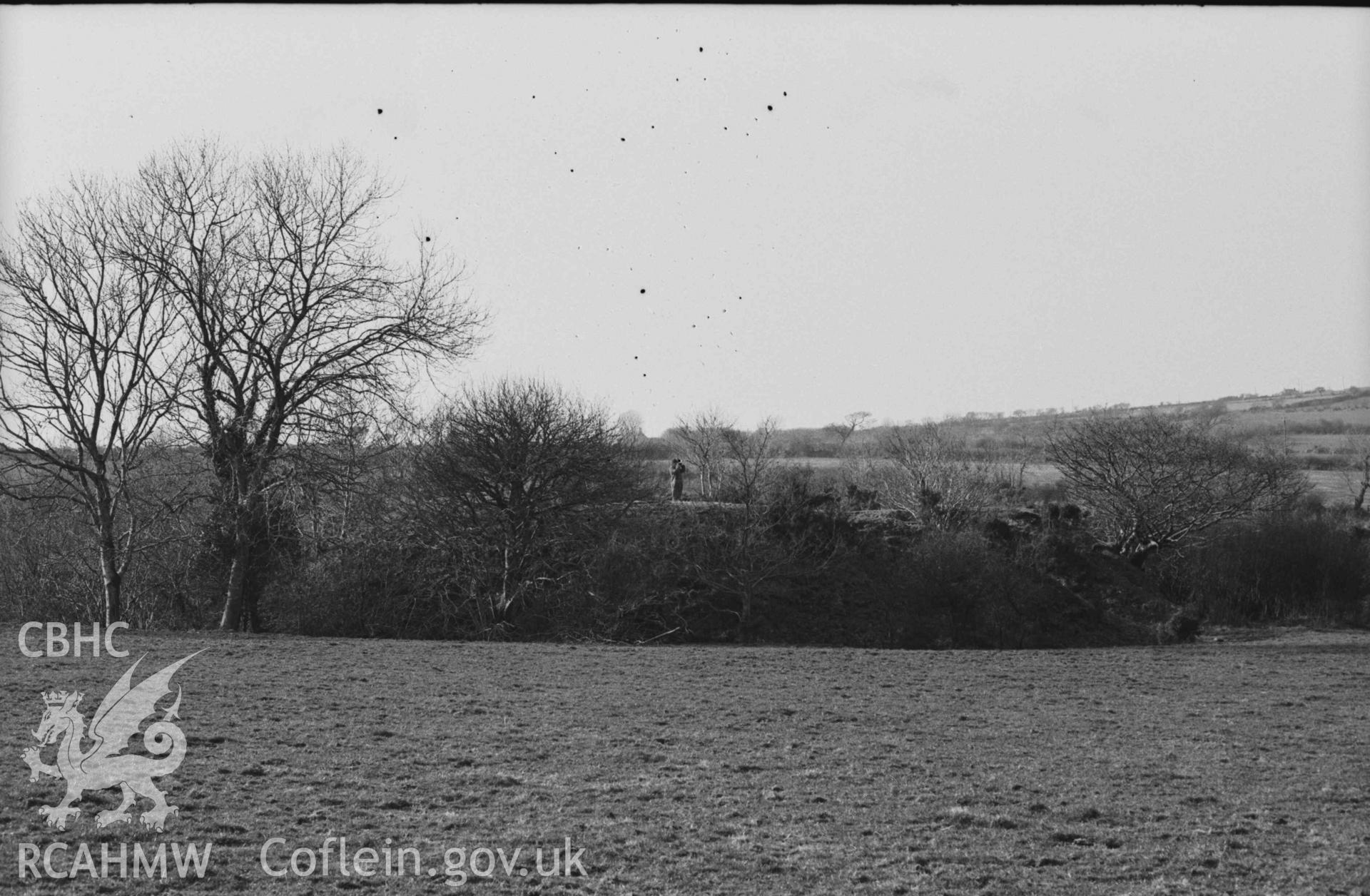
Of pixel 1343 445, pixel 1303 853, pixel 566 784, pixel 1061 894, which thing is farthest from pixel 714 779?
pixel 1343 445

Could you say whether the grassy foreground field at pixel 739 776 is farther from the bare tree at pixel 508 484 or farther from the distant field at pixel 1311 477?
the distant field at pixel 1311 477

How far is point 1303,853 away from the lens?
8.88 meters

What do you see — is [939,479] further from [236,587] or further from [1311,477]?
[1311,477]

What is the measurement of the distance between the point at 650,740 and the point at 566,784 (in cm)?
245

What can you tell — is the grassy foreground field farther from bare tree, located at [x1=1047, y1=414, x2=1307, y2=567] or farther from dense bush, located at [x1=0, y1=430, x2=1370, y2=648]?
bare tree, located at [x1=1047, y1=414, x2=1307, y2=567]

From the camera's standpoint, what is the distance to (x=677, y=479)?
4128cm

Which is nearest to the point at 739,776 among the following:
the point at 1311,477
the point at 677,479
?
the point at 677,479

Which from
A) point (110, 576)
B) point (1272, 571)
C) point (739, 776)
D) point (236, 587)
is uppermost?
point (110, 576)

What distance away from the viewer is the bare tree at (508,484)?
32344mm

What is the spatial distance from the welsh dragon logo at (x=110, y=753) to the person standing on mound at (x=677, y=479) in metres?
27.5

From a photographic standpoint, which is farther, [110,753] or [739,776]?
[739,776]

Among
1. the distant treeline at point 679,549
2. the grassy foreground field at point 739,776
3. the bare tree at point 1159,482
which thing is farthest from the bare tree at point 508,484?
the bare tree at point 1159,482

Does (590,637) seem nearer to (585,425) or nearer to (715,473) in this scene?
(585,425)

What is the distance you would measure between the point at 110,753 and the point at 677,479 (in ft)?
102
